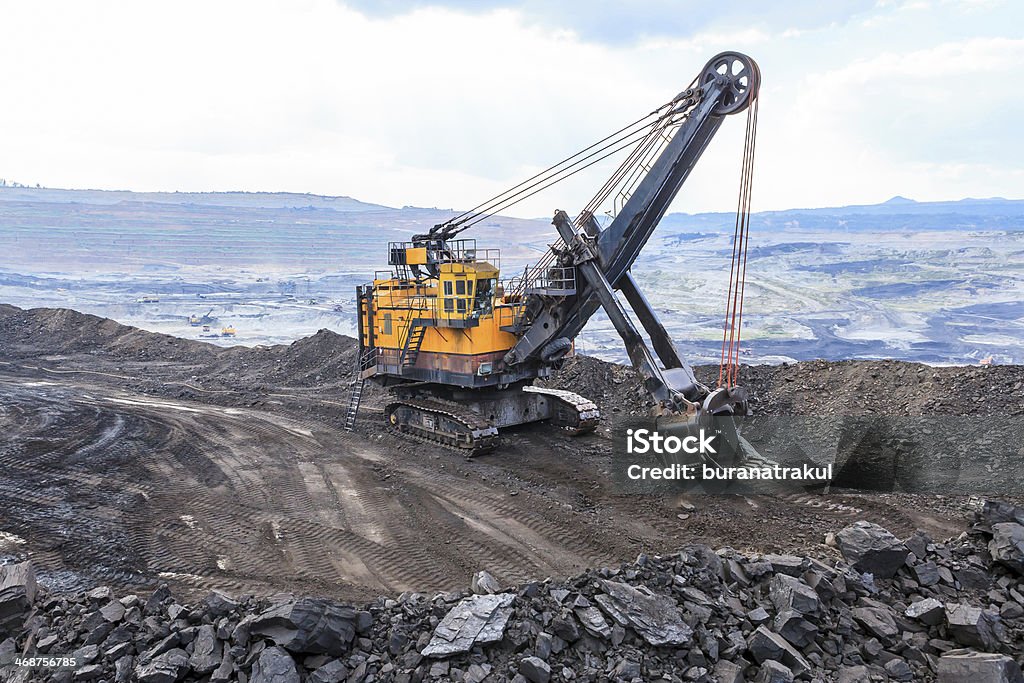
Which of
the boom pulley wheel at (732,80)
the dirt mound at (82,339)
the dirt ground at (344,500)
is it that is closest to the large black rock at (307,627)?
the dirt ground at (344,500)

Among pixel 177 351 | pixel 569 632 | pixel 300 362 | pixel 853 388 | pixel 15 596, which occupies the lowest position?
pixel 177 351

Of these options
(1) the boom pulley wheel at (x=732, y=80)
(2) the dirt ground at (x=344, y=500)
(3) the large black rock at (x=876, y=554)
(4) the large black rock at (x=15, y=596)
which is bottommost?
(2) the dirt ground at (x=344, y=500)

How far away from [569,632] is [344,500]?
6.19 m

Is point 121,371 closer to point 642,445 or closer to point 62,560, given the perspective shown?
point 62,560

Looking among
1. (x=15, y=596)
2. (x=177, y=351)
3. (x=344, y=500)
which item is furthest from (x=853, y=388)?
(x=177, y=351)

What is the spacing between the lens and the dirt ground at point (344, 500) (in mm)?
8797

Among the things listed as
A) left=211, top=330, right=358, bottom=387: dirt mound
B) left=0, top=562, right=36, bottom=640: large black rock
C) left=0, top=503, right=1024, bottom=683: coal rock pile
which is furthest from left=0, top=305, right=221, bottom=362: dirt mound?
left=0, top=503, right=1024, bottom=683: coal rock pile

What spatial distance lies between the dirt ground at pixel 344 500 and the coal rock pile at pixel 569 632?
1898 millimetres

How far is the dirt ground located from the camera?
880 centimetres

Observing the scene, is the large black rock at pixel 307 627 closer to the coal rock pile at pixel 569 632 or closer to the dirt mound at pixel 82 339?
the coal rock pile at pixel 569 632

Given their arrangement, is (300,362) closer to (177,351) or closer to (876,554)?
(177,351)

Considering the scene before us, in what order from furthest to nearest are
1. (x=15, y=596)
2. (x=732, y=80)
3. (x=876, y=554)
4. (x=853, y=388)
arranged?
(x=853, y=388)
(x=732, y=80)
(x=876, y=554)
(x=15, y=596)

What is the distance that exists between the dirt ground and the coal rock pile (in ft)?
6.23

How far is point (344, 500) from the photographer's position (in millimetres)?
11086
